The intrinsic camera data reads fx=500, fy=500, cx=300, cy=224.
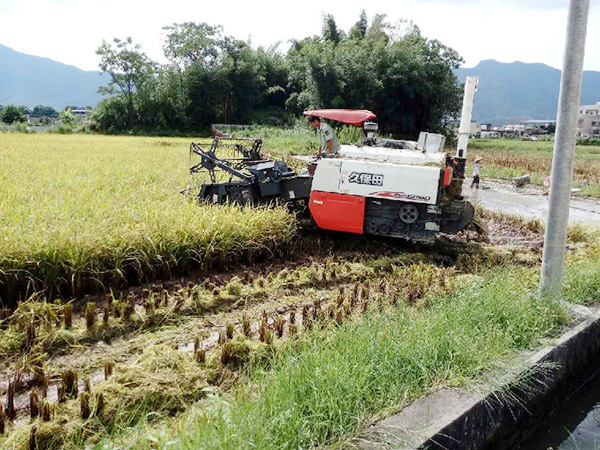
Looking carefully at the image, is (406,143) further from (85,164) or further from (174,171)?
(85,164)

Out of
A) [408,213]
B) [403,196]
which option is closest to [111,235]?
[403,196]

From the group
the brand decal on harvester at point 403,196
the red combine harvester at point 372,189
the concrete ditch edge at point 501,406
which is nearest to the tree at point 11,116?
the red combine harvester at point 372,189

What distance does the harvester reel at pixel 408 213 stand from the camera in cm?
679

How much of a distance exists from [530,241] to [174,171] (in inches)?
297

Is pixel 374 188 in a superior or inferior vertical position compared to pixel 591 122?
inferior

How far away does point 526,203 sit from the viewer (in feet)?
41.9

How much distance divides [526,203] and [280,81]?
34.8 metres

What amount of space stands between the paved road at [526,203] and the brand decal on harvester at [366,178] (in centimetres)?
379

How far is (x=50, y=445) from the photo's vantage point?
2803mm

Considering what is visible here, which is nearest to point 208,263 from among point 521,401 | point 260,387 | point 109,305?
point 109,305

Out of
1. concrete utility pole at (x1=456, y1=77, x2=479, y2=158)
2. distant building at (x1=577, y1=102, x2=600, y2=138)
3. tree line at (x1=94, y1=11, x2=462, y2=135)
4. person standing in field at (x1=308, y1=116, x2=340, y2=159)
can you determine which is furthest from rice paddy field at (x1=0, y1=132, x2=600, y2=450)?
distant building at (x1=577, y1=102, x2=600, y2=138)

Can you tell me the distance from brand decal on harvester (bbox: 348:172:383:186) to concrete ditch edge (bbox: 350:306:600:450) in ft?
9.73

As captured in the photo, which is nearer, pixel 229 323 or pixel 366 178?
pixel 229 323

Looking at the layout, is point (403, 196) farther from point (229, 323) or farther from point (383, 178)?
point (229, 323)
